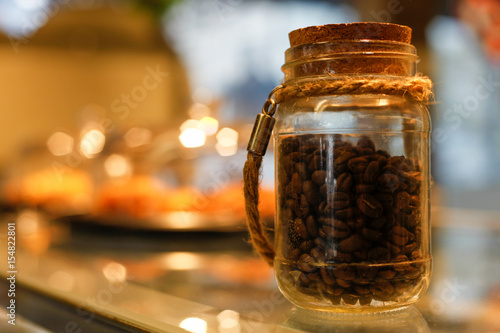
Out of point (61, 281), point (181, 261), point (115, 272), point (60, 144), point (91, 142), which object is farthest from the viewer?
point (60, 144)

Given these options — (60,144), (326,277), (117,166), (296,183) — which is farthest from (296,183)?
(60,144)

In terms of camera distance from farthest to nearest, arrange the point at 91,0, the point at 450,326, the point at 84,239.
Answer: the point at 91,0, the point at 84,239, the point at 450,326

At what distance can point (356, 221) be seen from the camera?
0.56m

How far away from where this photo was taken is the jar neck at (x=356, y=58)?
0.57 meters

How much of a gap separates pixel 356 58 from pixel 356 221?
0.16 metres

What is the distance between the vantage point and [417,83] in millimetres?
589

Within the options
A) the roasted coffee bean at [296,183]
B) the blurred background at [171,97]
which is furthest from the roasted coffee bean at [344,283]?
the blurred background at [171,97]

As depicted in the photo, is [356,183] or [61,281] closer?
[356,183]

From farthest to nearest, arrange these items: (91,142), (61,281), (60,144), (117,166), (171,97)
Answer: (171,97)
(60,144)
(91,142)
(117,166)
(61,281)

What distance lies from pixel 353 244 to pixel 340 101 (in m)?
0.14

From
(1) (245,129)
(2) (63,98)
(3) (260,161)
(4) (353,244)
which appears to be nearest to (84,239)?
(1) (245,129)

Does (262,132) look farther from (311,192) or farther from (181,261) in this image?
(181,261)

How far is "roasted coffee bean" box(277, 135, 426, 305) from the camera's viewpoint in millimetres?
558

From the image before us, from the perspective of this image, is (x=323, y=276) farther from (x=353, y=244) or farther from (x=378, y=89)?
(x=378, y=89)
